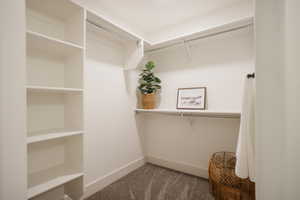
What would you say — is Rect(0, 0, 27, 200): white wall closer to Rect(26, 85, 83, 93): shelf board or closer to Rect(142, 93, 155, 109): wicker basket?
Rect(26, 85, 83, 93): shelf board

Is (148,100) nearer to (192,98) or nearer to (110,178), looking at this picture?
(192,98)

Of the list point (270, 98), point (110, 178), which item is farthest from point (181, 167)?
point (270, 98)

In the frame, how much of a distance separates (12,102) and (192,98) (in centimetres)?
181

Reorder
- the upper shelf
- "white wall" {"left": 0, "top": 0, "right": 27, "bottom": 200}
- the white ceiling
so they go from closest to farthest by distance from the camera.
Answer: "white wall" {"left": 0, "top": 0, "right": 27, "bottom": 200} < the upper shelf < the white ceiling

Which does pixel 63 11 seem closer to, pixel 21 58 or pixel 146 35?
pixel 21 58

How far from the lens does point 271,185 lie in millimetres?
503

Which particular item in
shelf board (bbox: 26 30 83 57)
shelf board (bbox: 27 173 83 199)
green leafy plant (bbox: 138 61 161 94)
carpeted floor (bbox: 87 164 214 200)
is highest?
shelf board (bbox: 26 30 83 57)

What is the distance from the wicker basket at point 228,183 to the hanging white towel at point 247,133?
0.31m

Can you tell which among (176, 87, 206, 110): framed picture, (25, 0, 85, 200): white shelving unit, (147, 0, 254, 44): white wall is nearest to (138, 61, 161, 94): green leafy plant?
(176, 87, 206, 110): framed picture

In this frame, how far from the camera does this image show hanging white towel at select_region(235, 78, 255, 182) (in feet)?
3.34

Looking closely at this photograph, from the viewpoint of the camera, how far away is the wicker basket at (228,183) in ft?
4.05

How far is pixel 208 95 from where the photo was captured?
188 centimetres

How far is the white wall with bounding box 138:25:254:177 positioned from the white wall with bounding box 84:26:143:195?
478 millimetres

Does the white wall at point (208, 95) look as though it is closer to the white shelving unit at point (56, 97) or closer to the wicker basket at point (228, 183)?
the wicker basket at point (228, 183)
